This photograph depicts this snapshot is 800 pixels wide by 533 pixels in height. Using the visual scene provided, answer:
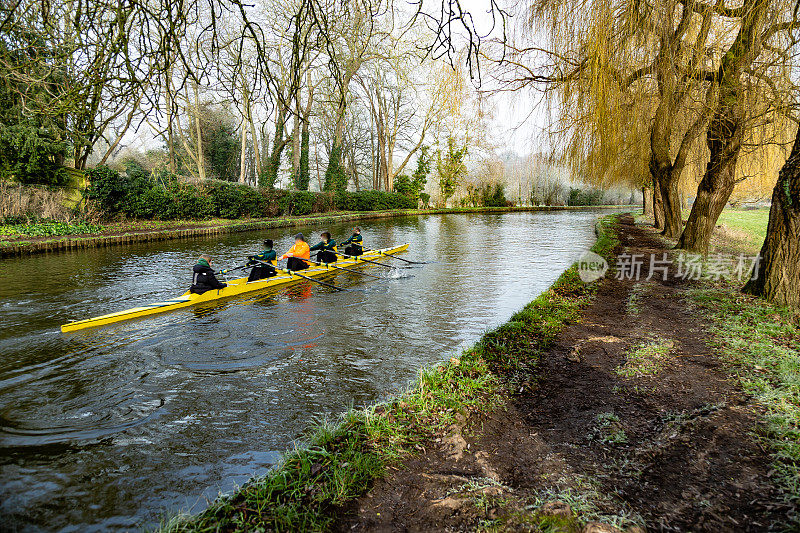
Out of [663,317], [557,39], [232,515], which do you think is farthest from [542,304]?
[232,515]

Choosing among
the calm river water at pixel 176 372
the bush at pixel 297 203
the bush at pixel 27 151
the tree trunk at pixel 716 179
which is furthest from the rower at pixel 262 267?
the bush at pixel 297 203

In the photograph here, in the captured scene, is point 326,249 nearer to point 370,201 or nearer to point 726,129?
point 726,129

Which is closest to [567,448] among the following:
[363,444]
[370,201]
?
[363,444]

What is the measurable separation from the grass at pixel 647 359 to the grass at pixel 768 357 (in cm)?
50

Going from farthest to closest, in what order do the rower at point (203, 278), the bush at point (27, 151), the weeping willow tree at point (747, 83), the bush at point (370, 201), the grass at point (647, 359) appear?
the bush at point (370, 201) < the bush at point (27, 151) < the rower at point (203, 278) < the weeping willow tree at point (747, 83) < the grass at point (647, 359)

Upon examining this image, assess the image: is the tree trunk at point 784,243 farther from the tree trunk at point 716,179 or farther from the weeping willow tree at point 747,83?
the tree trunk at point 716,179

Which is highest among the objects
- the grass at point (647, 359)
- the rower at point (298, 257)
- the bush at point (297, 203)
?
the bush at point (297, 203)

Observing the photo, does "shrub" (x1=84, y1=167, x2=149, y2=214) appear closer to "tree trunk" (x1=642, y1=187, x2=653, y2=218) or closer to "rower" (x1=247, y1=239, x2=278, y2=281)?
"rower" (x1=247, y1=239, x2=278, y2=281)

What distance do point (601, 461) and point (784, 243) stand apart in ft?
16.5

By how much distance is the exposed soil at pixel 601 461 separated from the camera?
91.4 inches

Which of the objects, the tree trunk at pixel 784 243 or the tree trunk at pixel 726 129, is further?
the tree trunk at pixel 784 243

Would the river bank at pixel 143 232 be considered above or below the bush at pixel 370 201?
below

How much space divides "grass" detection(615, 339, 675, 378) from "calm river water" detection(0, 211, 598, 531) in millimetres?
2049

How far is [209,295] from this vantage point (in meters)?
7.73
